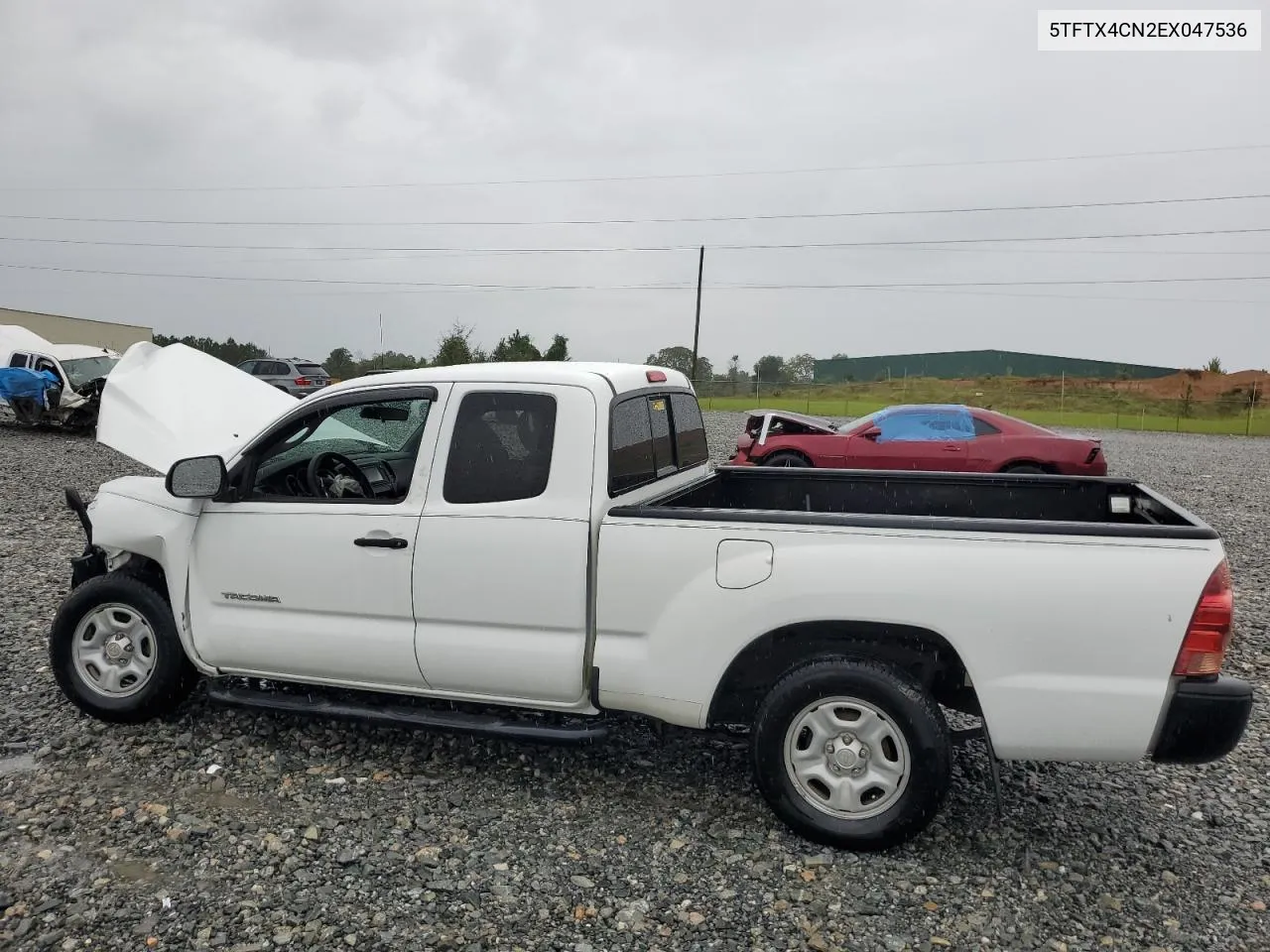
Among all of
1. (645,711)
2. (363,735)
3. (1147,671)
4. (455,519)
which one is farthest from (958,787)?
(363,735)

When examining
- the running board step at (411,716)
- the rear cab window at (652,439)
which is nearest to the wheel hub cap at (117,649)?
the running board step at (411,716)

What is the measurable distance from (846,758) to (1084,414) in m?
43.5

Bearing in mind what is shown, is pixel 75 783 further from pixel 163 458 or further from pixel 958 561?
pixel 958 561

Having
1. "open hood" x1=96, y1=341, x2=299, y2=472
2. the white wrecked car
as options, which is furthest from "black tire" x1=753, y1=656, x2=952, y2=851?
the white wrecked car

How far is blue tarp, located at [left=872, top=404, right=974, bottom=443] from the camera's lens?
40.9 ft

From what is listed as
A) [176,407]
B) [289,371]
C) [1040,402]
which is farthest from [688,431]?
[1040,402]

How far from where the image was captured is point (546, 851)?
3.50m

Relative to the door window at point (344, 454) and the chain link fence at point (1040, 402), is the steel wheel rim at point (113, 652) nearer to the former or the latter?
the door window at point (344, 454)

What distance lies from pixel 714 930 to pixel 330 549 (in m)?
2.22

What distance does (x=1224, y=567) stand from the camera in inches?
122

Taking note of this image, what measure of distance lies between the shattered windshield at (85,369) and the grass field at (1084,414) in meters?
23.9

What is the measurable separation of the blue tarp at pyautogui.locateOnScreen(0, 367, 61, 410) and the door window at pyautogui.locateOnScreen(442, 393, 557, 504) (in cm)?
1957

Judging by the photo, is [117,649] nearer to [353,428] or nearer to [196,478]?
[196,478]

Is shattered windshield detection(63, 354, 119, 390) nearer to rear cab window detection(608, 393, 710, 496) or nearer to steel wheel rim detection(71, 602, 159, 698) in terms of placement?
steel wheel rim detection(71, 602, 159, 698)
